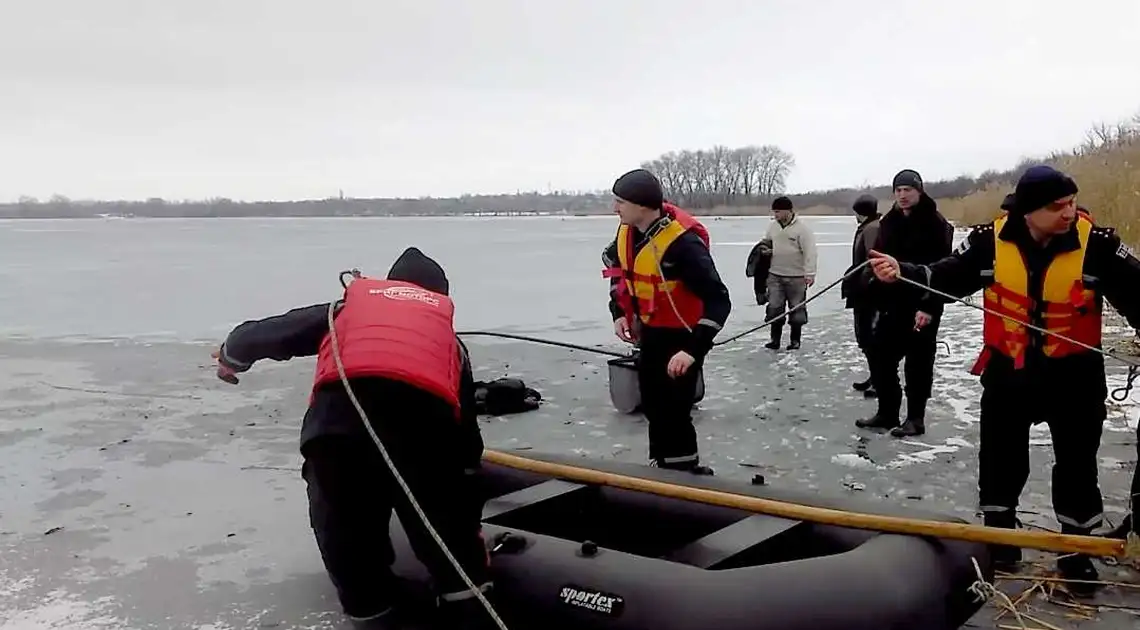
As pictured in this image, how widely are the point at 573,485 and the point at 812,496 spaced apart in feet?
2.99

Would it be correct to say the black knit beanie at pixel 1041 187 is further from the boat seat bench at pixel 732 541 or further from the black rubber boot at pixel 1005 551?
the boat seat bench at pixel 732 541

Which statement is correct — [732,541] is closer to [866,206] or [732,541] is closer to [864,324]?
[864,324]

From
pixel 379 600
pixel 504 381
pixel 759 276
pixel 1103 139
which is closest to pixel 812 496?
pixel 379 600

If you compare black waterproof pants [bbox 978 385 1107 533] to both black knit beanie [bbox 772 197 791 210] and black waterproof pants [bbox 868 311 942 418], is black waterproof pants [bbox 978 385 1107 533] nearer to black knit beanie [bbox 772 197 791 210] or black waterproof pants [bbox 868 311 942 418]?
black waterproof pants [bbox 868 311 942 418]

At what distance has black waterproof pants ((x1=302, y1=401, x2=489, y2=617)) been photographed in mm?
2809

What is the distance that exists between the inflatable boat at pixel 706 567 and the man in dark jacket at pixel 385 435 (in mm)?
193

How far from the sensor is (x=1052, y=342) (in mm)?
3291

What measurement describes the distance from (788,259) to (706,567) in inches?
231

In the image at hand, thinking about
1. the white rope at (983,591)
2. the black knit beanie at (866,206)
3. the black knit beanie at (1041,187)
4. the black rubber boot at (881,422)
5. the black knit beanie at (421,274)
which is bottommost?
the black rubber boot at (881,422)

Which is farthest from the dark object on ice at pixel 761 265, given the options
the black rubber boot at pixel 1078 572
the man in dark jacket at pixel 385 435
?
the man in dark jacket at pixel 385 435

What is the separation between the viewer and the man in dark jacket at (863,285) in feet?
20.3

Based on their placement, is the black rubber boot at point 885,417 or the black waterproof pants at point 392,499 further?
the black rubber boot at point 885,417

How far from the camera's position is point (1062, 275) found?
3258 millimetres

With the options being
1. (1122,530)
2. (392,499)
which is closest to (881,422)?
(1122,530)
